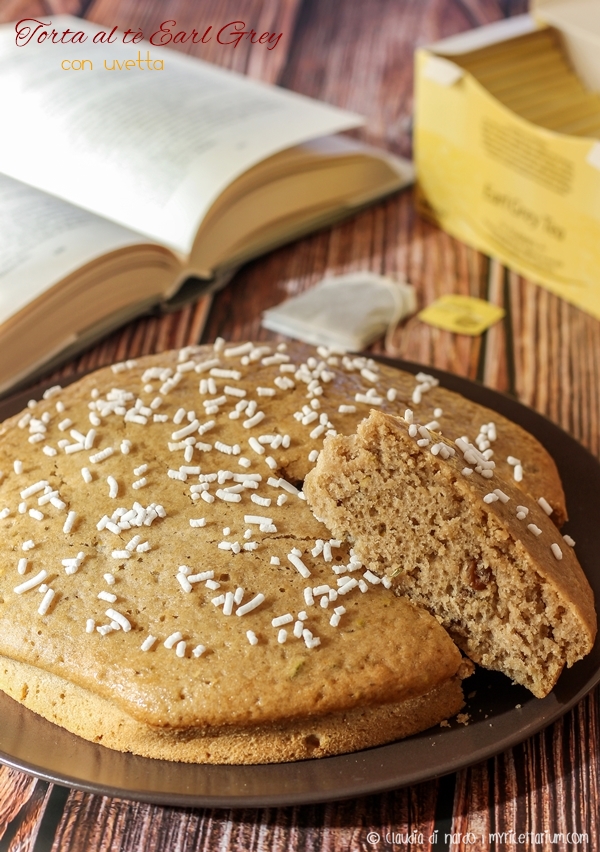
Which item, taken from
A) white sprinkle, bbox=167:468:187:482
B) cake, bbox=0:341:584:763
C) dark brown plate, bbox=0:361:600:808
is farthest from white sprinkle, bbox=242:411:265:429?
dark brown plate, bbox=0:361:600:808

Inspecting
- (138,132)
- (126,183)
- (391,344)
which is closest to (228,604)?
(391,344)

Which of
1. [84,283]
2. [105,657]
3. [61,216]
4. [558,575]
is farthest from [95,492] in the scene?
[61,216]

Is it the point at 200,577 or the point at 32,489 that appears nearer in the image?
the point at 200,577

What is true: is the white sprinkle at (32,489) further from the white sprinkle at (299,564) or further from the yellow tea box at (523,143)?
the yellow tea box at (523,143)

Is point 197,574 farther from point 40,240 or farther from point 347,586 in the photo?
point 40,240

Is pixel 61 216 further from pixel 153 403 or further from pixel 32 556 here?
pixel 32 556

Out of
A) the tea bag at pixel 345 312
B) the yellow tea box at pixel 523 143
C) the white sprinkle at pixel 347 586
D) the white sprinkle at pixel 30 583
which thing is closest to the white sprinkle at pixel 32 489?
the white sprinkle at pixel 30 583
